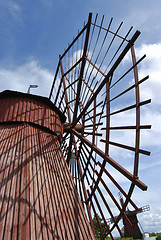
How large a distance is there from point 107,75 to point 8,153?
13.1 ft

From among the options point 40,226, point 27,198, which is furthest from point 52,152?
point 40,226

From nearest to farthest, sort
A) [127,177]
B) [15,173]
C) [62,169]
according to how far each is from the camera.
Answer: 1. [127,177]
2. [15,173]
3. [62,169]

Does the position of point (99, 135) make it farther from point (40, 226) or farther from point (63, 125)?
point (40, 226)

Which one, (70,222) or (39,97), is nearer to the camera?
(70,222)

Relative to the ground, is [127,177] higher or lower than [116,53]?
lower

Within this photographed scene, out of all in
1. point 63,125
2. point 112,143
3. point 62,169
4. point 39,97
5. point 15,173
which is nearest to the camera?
point 15,173

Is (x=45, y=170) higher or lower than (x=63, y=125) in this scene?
lower

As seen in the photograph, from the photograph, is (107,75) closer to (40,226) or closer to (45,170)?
(45,170)

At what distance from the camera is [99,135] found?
668cm

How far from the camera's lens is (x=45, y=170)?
225 inches

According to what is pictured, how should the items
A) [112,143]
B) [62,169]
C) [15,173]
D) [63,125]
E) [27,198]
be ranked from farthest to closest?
[63,125]
[62,169]
[112,143]
[15,173]
[27,198]

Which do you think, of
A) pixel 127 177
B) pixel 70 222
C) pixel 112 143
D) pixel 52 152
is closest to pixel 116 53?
pixel 112 143

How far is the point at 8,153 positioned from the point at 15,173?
2.65 ft

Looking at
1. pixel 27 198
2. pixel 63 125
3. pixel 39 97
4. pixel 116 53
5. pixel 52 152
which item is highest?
pixel 116 53
